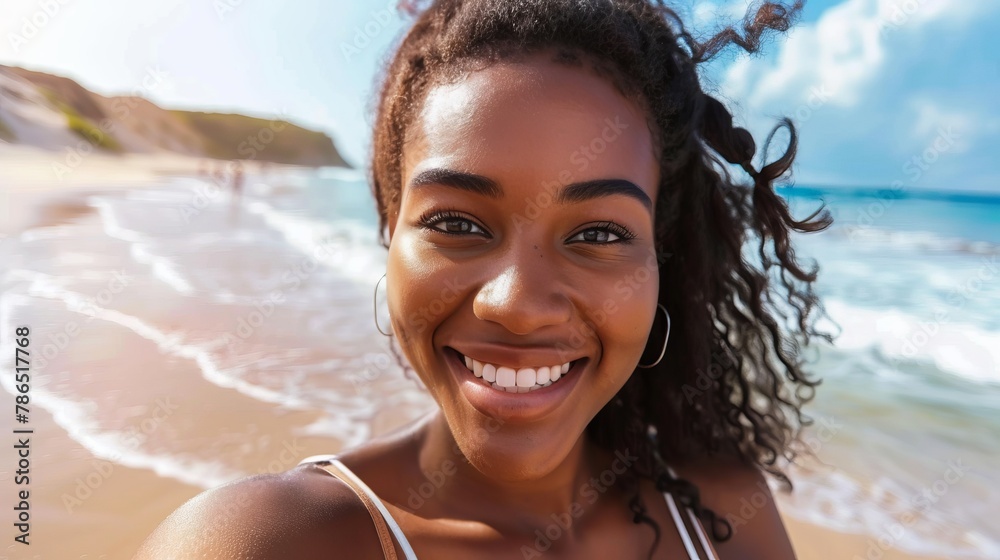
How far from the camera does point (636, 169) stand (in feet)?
5.34

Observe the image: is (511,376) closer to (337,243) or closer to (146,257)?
(146,257)

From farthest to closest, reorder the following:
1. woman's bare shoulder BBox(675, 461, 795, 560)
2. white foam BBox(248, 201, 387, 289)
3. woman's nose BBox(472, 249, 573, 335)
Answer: white foam BBox(248, 201, 387, 289) → woman's bare shoulder BBox(675, 461, 795, 560) → woman's nose BBox(472, 249, 573, 335)

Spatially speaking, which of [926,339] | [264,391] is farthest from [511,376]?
[926,339]

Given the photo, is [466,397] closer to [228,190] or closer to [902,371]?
[902,371]

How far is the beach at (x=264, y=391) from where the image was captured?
3455 millimetres

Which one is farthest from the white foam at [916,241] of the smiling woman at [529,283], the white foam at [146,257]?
the smiling woman at [529,283]

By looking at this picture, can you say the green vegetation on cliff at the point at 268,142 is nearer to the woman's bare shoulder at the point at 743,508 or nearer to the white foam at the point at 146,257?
the white foam at the point at 146,257

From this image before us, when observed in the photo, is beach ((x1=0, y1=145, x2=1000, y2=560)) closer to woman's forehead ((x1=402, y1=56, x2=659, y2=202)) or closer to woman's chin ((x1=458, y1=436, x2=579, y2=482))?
woman's chin ((x1=458, y1=436, x2=579, y2=482))

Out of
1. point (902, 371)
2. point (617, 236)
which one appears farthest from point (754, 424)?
point (902, 371)

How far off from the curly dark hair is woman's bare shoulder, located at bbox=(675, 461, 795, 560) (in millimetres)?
47

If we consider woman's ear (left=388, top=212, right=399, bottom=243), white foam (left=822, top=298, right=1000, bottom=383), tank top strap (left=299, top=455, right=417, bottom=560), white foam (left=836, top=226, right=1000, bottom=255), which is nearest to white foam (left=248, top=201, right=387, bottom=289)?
white foam (left=822, top=298, right=1000, bottom=383)

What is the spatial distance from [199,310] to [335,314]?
1444 mm

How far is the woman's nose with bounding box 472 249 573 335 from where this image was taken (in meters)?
1.40

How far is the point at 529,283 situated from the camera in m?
1.43
